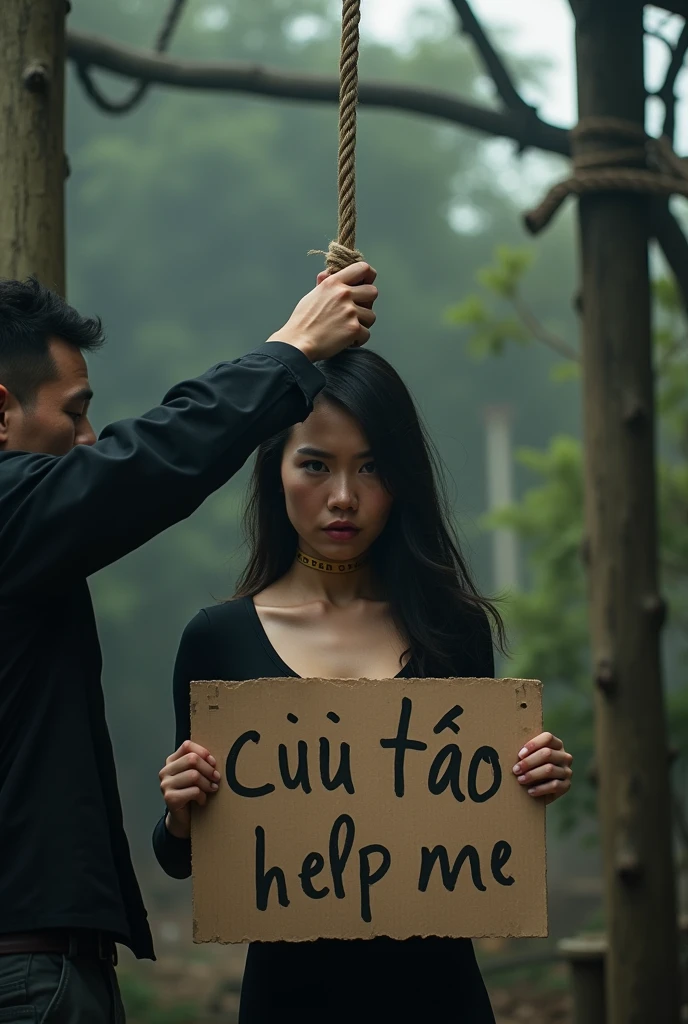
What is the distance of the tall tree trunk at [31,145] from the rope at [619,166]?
4.86ft

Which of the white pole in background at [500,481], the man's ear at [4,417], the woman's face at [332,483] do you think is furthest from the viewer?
the white pole in background at [500,481]

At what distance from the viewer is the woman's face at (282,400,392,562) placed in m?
1.89

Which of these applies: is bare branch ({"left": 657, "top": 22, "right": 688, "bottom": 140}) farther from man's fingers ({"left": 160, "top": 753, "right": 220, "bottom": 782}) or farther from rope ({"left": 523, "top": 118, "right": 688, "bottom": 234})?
man's fingers ({"left": 160, "top": 753, "right": 220, "bottom": 782})

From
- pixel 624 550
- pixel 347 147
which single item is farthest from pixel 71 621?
pixel 624 550

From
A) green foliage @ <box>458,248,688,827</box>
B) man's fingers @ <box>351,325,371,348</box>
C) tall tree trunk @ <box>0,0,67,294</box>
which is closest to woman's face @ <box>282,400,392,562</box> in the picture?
man's fingers @ <box>351,325,371,348</box>

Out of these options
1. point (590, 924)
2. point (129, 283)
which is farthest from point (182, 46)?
point (590, 924)

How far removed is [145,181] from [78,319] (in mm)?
19108

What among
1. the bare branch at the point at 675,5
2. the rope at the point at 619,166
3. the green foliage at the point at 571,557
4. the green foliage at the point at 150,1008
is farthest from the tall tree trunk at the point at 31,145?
the green foliage at the point at 150,1008

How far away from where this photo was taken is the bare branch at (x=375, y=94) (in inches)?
143

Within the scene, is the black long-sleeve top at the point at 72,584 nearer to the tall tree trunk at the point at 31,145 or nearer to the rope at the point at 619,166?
the tall tree trunk at the point at 31,145

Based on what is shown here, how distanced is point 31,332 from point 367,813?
0.75m

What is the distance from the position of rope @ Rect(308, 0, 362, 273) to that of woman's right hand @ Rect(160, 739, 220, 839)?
66cm

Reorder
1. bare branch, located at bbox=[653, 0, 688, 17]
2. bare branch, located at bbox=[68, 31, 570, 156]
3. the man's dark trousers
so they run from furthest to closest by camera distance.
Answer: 1. bare branch, located at bbox=[68, 31, 570, 156]
2. bare branch, located at bbox=[653, 0, 688, 17]
3. the man's dark trousers

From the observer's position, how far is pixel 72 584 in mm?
1589
